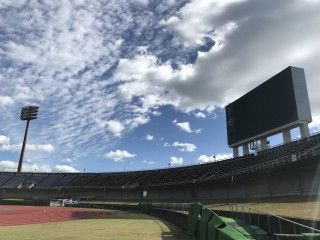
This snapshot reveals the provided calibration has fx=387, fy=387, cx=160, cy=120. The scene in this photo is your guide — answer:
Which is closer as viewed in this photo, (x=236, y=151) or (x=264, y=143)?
(x=264, y=143)

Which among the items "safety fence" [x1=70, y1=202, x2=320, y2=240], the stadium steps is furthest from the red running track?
the stadium steps

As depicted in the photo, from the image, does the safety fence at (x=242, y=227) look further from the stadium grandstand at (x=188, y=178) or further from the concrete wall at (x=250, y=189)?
the stadium grandstand at (x=188, y=178)

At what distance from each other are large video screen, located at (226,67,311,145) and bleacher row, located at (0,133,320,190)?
3.09 metres

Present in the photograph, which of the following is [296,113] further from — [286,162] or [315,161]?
[315,161]

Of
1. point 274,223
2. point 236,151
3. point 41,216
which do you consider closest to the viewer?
point 274,223

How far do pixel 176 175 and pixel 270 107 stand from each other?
1302 inches

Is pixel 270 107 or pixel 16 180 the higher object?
pixel 270 107

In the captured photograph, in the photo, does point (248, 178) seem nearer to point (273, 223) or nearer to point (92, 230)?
point (92, 230)

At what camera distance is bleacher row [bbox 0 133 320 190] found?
43.8 m

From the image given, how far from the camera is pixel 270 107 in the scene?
158ft

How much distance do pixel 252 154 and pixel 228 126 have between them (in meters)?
5.44

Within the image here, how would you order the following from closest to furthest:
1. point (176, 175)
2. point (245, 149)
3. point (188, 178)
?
point (245, 149), point (188, 178), point (176, 175)

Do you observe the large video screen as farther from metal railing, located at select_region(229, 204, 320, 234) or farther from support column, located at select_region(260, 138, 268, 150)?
metal railing, located at select_region(229, 204, 320, 234)

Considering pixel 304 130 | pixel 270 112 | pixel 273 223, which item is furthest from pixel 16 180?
pixel 273 223
